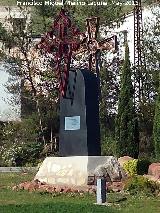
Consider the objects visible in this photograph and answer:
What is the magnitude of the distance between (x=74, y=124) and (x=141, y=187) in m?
3.47

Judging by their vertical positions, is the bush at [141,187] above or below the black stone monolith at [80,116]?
below

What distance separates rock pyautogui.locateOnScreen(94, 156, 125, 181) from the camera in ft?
57.4

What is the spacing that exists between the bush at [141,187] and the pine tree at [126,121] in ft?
40.7

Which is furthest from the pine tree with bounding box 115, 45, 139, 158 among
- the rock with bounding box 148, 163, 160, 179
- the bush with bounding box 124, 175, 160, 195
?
the bush with bounding box 124, 175, 160, 195

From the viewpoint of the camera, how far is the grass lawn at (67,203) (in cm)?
1226

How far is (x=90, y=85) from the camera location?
1823 centimetres

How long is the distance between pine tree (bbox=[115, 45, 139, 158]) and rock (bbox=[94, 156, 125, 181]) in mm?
10705

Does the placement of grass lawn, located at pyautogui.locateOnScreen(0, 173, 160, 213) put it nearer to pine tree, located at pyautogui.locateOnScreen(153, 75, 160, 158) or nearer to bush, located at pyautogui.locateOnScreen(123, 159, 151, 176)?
bush, located at pyautogui.locateOnScreen(123, 159, 151, 176)

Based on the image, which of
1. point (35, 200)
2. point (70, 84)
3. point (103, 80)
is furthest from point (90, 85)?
point (103, 80)

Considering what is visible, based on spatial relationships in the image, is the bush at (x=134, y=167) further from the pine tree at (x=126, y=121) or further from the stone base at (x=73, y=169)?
the pine tree at (x=126, y=121)

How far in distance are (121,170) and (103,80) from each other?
15787 millimetres

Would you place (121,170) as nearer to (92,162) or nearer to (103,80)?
(92,162)

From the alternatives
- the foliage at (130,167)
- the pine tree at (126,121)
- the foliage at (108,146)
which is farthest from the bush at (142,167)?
the foliage at (108,146)

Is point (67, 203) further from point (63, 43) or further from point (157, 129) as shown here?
point (157, 129)
